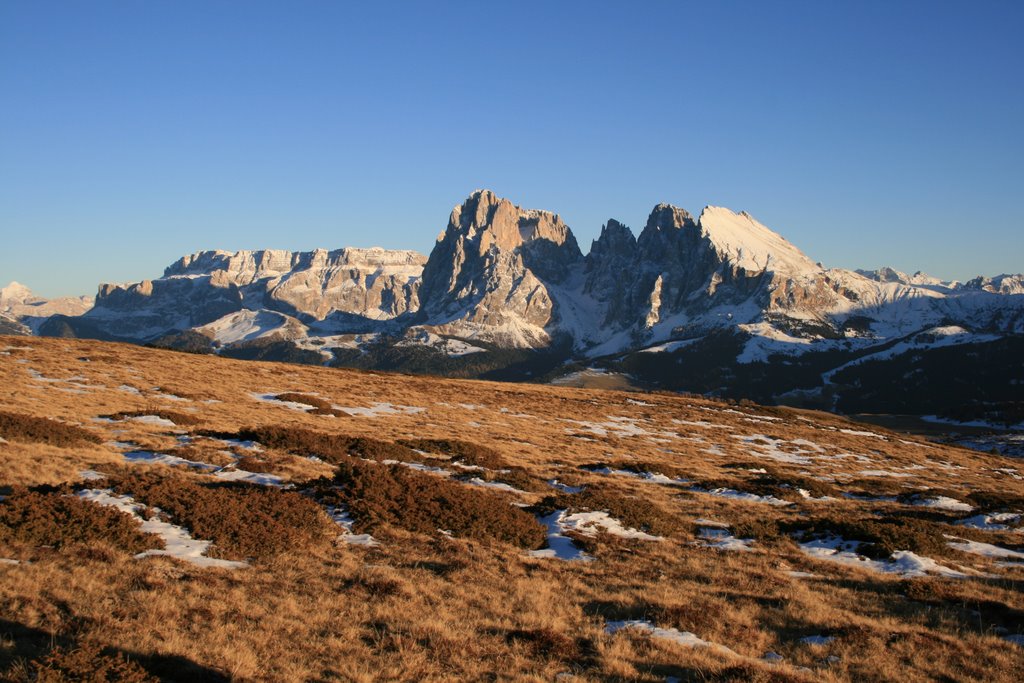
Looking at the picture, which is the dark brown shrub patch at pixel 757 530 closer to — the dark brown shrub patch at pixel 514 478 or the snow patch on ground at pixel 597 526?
the snow patch on ground at pixel 597 526

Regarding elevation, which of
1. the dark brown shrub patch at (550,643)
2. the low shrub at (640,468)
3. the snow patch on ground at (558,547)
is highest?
the dark brown shrub patch at (550,643)

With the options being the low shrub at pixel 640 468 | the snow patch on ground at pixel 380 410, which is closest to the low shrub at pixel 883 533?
the low shrub at pixel 640 468

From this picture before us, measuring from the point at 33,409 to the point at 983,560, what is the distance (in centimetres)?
4156

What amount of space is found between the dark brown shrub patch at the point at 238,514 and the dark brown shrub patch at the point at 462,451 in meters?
12.9

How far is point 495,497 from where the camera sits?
2419 cm

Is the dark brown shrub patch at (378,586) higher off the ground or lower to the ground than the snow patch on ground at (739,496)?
higher

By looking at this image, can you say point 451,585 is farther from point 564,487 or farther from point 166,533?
point 564,487

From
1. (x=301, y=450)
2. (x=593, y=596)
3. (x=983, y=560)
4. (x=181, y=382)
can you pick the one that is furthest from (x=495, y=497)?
(x=181, y=382)

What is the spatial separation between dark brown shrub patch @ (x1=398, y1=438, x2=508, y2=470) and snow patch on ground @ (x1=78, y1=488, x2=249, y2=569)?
16.8 m

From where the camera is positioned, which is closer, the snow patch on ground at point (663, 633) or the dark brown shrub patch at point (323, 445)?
the snow patch on ground at point (663, 633)

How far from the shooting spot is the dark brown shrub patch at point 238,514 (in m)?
17.1

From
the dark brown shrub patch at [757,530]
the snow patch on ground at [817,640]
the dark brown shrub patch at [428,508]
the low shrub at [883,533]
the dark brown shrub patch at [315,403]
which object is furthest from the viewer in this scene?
the dark brown shrub patch at [315,403]

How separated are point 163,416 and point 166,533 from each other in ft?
67.0

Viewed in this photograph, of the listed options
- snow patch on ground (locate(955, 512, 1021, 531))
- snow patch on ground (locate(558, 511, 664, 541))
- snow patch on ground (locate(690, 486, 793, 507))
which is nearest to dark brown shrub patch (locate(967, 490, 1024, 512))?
snow patch on ground (locate(955, 512, 1021, 531))
